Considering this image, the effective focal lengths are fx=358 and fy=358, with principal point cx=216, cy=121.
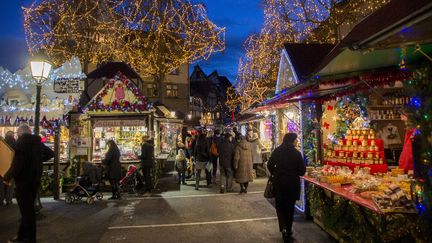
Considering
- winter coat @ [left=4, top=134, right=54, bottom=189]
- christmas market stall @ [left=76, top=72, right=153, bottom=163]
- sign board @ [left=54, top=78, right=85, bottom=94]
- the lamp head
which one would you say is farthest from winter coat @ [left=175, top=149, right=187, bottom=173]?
winter coat @ [left=4, top=134, right=54, bottom=189]

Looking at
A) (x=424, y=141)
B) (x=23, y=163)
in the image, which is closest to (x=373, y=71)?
(x=424, y=141)

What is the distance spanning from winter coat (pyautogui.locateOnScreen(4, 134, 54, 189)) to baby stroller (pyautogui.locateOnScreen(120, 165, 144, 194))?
557 cm

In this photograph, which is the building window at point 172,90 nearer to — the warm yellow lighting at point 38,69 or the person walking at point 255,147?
the person walking at point 255,147

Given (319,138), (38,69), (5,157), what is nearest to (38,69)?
(38,69)

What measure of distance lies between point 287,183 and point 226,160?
18.4ft

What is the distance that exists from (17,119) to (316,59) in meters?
10.9

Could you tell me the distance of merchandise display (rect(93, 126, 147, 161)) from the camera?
13438 millimetres

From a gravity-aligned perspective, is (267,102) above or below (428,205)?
above

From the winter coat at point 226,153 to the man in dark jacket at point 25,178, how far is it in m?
6.29

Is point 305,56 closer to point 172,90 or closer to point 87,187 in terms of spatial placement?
point 87,187

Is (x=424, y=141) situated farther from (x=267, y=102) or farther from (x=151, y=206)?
(x=151, y=206)

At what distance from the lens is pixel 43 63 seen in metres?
9.74

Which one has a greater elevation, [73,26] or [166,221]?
[73,26]

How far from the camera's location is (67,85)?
40.1 feet
